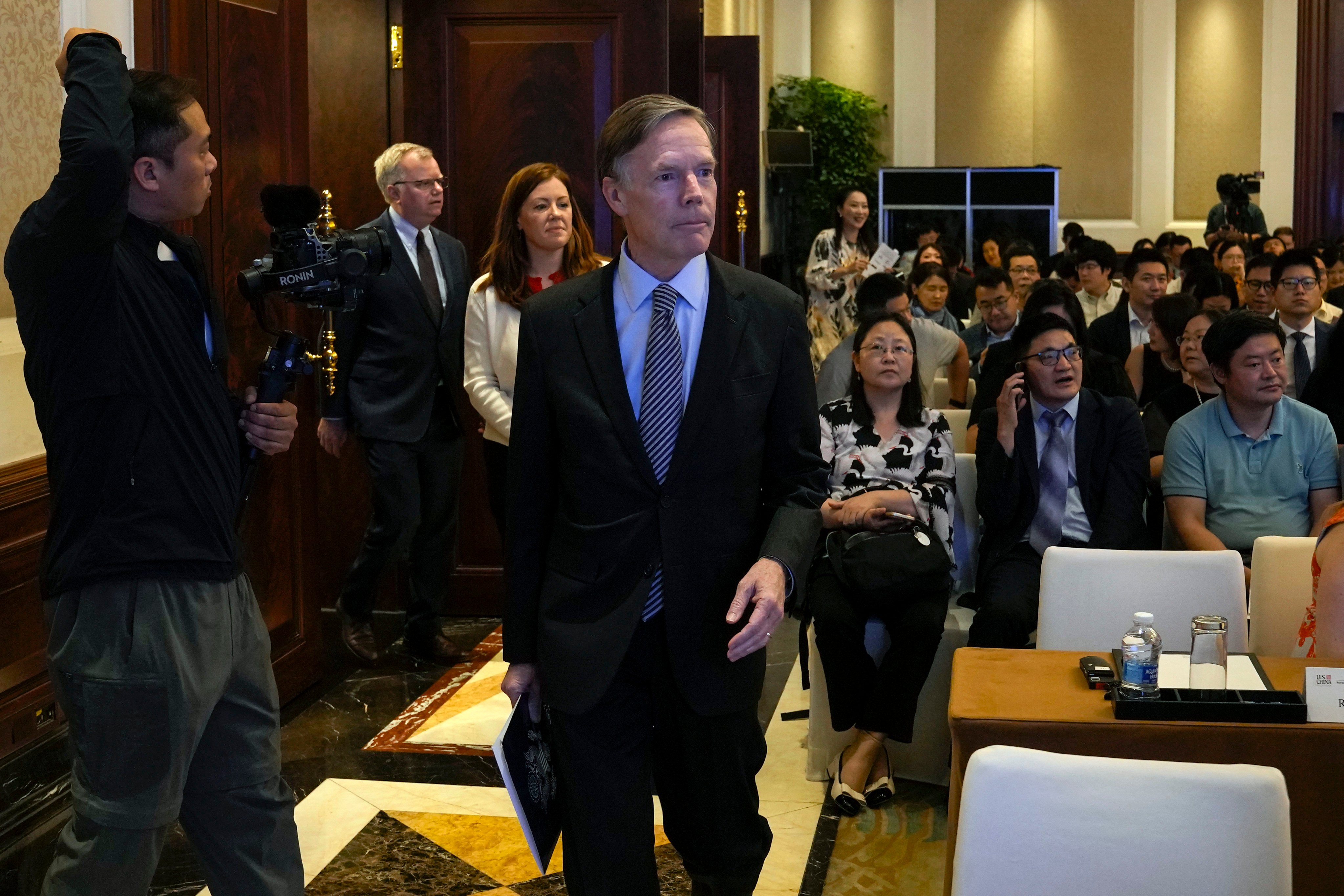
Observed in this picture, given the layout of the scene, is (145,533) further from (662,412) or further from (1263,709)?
(1263,709)

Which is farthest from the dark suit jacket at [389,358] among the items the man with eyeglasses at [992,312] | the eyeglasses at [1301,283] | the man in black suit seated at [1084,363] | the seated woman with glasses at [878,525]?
the eyeglasses at [1301,283]

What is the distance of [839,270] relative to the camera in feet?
27.5

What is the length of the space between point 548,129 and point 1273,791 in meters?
4.09

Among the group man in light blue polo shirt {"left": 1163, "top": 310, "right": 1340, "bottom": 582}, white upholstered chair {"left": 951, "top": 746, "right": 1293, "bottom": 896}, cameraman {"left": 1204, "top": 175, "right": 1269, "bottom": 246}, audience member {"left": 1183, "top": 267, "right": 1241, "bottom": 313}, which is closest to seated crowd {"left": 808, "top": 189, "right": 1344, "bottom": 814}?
man in light blue polo shirt {"left": 1163, "top": 310, "right": 1340, "bottom": 582}

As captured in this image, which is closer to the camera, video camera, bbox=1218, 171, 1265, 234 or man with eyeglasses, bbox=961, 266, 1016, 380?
man with eyeglasses, bbox=961, 266, 1016, 380

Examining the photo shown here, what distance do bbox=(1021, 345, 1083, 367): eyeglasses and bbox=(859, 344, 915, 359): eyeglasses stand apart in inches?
14.7

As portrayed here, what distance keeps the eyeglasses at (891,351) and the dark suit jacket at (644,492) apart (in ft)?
6.08

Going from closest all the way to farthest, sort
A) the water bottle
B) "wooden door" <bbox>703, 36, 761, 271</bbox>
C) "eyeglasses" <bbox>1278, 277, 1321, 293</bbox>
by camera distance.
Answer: the water bottle, "eyeglasses" <bbox>1278, 277, 1321, 293</bbox>, "wooden door" <bbox>703, 36, 761, 271</bbox>

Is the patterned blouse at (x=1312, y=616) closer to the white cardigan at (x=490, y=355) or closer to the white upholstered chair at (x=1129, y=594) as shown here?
the white upholstered chair at (x=1129, y=594)

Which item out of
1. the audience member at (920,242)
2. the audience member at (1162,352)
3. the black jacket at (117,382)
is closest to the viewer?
the black jacket at (117,382)

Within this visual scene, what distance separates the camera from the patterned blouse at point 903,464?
156 inches

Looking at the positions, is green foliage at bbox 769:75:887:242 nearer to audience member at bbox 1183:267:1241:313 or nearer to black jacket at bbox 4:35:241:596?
audience member at bbox 1183:267:1241:313

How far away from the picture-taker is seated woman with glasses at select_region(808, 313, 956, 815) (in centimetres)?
366

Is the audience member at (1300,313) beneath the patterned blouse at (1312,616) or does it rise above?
above
